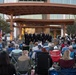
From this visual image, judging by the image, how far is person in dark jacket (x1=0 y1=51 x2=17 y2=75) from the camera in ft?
22.2

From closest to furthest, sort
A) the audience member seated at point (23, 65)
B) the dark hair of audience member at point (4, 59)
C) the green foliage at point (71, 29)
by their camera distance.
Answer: the dark hair of audience member at point (4, 59), the audience member seated at point (23, 65), the green foliage at point (71, 29)

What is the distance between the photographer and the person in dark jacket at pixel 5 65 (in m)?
6.75

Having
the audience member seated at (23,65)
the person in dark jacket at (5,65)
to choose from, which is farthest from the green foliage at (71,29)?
the person in dark jacket at (5,65)

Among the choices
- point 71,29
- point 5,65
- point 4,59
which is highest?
point 4,59

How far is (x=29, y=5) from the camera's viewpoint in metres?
38.0

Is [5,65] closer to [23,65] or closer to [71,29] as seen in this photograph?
[23,65]

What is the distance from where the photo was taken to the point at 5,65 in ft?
22.2

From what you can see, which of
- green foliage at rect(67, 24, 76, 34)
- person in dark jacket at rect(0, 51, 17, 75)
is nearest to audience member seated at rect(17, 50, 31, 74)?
person in dark jacket at rect(0, 51, 17, 75)

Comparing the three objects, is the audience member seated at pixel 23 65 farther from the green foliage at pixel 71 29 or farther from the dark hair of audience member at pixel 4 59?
the green foliage at pixel 71 29

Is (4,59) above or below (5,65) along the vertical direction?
above

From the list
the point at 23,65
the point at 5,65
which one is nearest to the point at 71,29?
the point at 23,65

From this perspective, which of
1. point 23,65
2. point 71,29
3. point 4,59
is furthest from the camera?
point 71,29

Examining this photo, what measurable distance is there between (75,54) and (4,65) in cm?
784

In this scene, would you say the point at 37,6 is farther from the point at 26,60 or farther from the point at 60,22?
the point at 60,22
